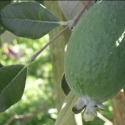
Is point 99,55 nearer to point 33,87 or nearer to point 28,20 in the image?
point 28,20

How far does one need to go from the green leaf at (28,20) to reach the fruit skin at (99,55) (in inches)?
11.4

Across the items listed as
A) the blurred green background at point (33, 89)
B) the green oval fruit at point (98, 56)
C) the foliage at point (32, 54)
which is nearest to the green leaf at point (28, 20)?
the foliage at point (32, 54)

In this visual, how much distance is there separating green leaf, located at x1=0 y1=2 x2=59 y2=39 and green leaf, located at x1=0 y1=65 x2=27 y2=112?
95mm

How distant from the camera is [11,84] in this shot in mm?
1006

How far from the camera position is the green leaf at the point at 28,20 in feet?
3.46

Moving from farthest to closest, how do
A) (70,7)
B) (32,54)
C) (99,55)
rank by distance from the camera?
1. (32,54)
2. (70,7)
3. (99,55)

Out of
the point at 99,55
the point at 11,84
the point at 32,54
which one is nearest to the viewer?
the point at 99,55

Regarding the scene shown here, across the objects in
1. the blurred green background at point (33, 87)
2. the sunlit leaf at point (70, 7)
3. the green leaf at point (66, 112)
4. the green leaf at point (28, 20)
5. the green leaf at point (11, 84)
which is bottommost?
the blurred green background at point (33, 87)

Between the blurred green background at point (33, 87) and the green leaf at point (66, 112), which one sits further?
the blurred green background at point (33, 87)

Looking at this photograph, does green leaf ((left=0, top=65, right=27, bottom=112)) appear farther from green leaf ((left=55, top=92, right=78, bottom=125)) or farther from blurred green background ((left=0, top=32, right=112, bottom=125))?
blurred green background ((left=0, top=32, right=112, bottom=125))

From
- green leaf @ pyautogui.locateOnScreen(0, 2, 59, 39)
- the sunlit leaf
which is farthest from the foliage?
the sunlit leaf

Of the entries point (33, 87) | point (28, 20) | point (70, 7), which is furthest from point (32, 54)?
point (28, 20)

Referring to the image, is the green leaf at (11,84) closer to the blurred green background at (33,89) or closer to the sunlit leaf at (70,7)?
the sunlit leaf at (70,7)

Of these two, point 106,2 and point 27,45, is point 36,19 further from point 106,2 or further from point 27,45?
point 27,45
